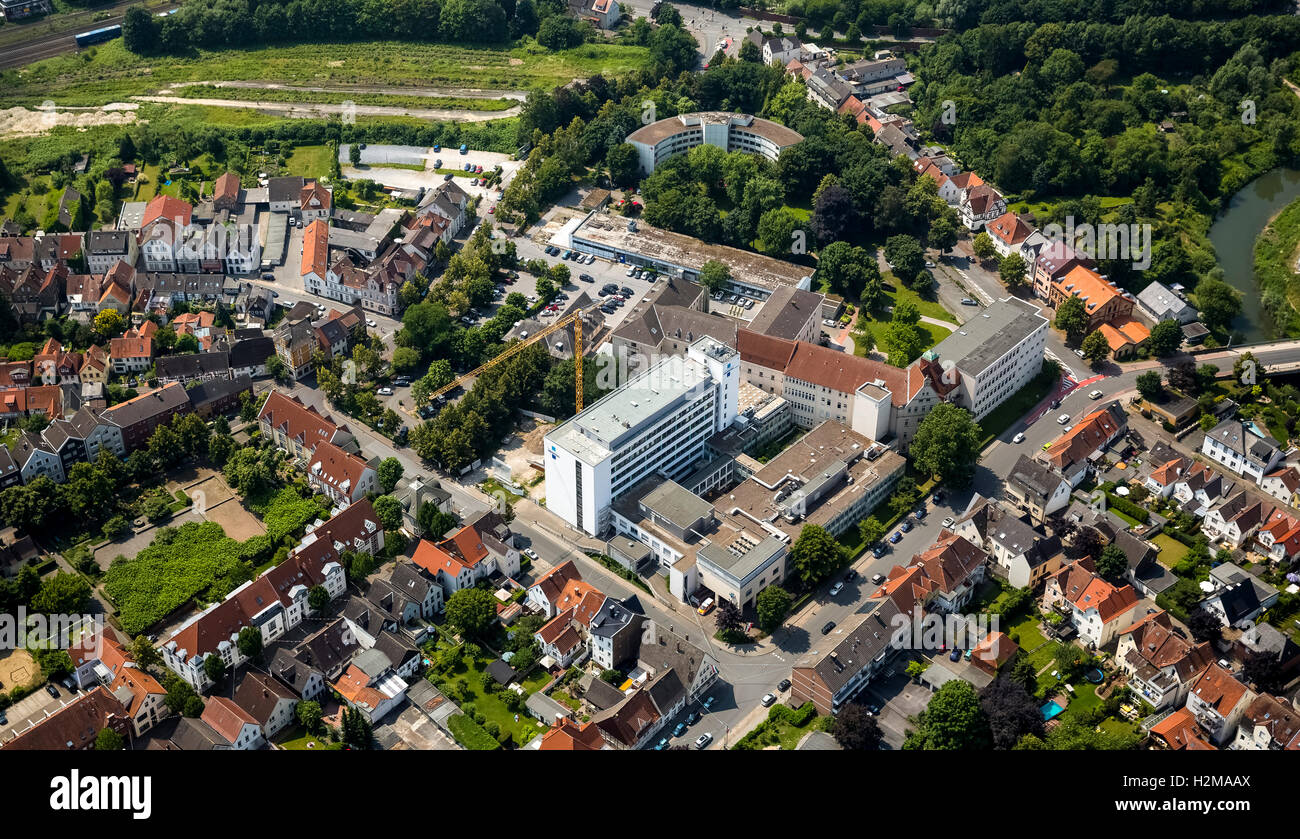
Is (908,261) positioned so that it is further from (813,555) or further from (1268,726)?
(1268,726)

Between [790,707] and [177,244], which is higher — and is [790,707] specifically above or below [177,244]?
below

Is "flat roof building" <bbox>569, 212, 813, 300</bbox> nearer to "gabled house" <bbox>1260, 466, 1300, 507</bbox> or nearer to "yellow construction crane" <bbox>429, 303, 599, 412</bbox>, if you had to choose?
"yellow construction crane" <bbox>429, 303, 599, 412</bbox>

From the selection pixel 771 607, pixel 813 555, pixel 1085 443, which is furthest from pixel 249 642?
pixel 1085 443

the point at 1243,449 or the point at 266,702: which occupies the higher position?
the point at 1243,449

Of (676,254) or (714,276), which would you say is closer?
(714,276)

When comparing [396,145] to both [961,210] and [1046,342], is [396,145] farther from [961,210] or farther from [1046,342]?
[1046,342]

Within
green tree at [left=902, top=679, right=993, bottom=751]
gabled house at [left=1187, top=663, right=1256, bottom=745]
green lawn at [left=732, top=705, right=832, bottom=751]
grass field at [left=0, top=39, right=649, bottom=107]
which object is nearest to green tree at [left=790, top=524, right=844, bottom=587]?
green lawn at [left=732, top=705, right=832, bottom=751]

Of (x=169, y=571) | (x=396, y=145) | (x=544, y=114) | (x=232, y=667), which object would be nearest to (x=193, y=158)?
(x=396, y=145)
